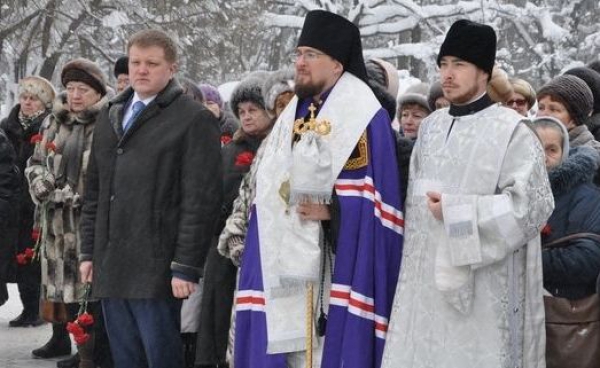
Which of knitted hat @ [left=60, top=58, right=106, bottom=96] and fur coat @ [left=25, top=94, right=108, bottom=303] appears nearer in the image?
fur coat @ [left=25, top=94, right=108, bottom=303]

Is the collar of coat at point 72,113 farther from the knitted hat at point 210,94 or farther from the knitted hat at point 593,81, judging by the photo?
the knitted hat at point 593,81

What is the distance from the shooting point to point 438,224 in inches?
160

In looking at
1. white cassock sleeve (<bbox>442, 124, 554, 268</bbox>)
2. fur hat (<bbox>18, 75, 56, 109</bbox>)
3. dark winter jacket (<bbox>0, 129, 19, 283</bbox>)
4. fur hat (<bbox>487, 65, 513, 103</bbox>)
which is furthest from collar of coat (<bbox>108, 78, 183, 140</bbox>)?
fur hat (<bbox>18, 75, 56, 109</bbox>)

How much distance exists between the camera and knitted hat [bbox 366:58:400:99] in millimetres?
5000

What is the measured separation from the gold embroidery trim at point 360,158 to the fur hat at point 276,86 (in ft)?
4.06

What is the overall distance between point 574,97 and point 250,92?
1776 millimetres

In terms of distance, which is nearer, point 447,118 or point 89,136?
point 447,118

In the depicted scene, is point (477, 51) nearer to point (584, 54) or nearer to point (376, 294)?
point (376, 294)

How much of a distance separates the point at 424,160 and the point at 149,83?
1.65 metres

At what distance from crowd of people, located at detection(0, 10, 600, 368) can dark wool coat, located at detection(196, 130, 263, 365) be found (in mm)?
130

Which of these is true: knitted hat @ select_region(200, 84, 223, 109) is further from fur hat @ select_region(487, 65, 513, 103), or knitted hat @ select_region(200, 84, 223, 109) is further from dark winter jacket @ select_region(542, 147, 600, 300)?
dark winter jacket @ select_region(542, 147, 600, 300)

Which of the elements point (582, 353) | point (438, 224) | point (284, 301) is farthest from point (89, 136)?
point (582, 353)

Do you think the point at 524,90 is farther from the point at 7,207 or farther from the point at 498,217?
the point at 7,207

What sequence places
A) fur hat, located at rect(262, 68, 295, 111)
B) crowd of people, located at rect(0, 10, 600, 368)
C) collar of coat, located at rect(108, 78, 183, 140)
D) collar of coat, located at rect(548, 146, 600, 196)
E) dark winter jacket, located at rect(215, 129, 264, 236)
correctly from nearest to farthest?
crowd of people, located at rect(0, 10, 600, 368) → collar of coat, located at rect(548, 146, 600, 196) → collar of coat, located at rect(108, 78, 183, 140) → fur hat, located at rect(262, 68, 295, 111) → dark winter jacket, located at rect(215, 129, 264, 236)
